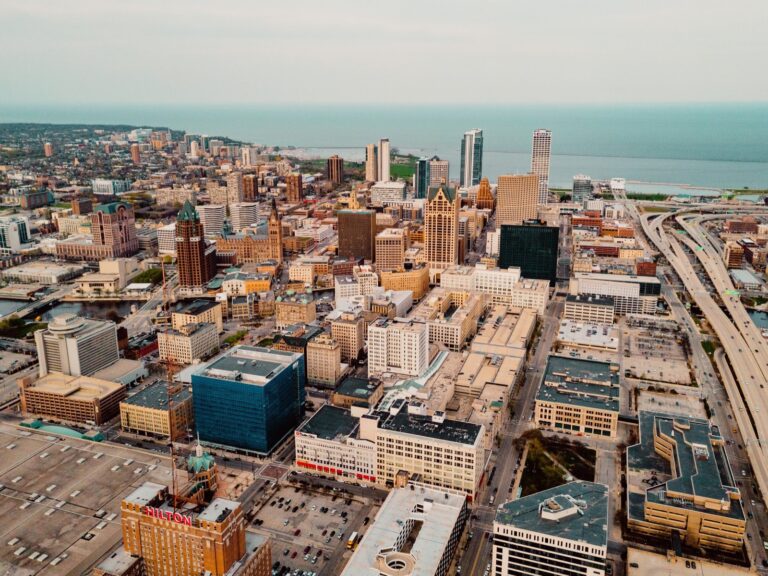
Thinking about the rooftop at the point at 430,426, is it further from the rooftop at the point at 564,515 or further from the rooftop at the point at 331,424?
the rooftop at the point at 564,515

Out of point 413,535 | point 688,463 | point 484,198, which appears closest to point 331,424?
point 413,535

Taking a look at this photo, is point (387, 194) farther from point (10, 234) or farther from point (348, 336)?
point (348, 336)

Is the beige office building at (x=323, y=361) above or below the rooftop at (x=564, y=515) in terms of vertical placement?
below

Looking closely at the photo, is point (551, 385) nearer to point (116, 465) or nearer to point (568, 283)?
point (116, 465)

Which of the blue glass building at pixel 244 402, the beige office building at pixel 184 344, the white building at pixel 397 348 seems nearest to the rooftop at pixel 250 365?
the blue glass building at pixel 244 402

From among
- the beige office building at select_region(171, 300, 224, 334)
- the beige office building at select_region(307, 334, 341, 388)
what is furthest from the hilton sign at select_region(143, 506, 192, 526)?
the beige office building at select_region(171, 300, 224, 334)

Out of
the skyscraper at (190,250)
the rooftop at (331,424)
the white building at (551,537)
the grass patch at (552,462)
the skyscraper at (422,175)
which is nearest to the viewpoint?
the white building at (551,537)

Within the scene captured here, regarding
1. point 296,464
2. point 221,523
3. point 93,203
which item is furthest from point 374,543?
point 93,203

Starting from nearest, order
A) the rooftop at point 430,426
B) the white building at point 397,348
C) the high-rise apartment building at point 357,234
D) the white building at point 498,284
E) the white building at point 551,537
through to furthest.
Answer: the white building at point 551,537
the rooftop at point 430,426
the white building at point 397,348
the white building at point 498,284
the high-rise apartment building at point 357,234
